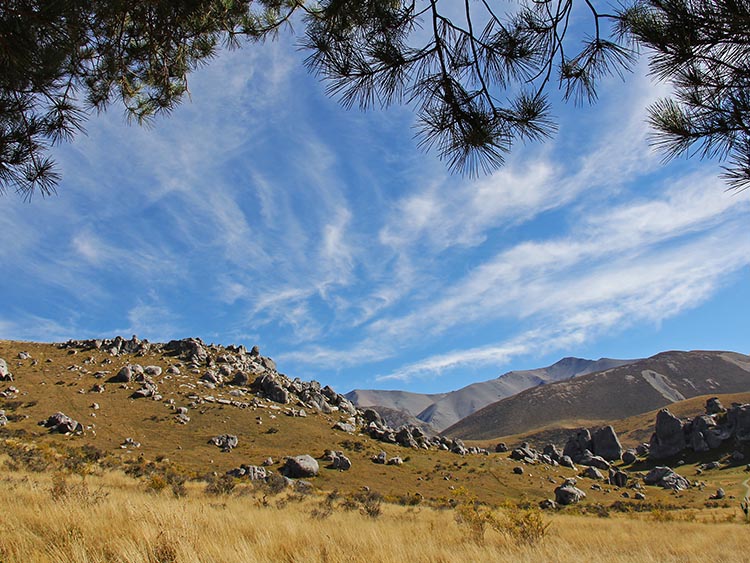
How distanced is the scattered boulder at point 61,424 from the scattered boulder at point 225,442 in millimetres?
12104

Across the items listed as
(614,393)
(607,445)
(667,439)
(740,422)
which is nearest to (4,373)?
(607,445)

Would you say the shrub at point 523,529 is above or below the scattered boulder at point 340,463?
below

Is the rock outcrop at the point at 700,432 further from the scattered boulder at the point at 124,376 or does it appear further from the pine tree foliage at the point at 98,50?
the pine tree foliage at the point at 98,50

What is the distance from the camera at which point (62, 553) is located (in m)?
4.14

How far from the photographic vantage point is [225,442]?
1747 inches

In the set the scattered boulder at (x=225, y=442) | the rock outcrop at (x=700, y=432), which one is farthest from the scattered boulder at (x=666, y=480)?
the scattered boulder at (x=225, y=442)

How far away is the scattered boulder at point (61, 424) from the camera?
1527 inches

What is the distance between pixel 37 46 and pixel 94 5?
0.92m

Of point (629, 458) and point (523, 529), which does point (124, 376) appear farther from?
point (629, 458)

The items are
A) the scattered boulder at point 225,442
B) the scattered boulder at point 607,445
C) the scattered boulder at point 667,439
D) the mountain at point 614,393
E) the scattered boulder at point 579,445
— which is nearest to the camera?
the scattered boulder at point 225,442

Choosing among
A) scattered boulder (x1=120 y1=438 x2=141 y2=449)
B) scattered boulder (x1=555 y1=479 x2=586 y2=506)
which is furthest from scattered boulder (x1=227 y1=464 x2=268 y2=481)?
scattered boulder (x1=555 y1=479 x2=586 y2=506)

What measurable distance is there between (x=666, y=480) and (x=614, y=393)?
362 feet

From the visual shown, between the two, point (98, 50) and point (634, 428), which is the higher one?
point (98, 50)

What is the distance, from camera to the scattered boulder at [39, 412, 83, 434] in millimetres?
38781
